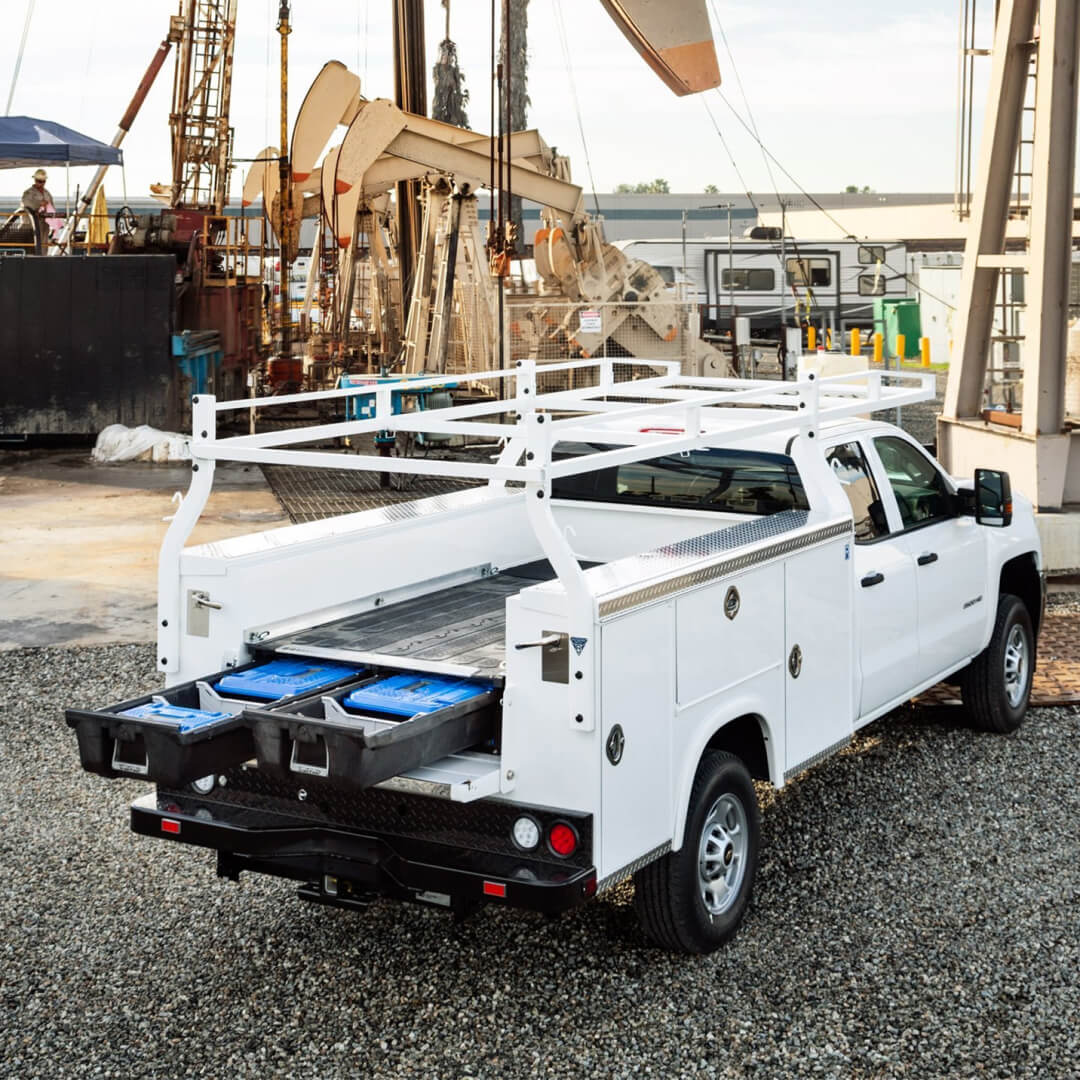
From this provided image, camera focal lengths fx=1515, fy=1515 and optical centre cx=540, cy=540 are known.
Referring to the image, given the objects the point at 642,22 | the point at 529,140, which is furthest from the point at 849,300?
the point at 642,22

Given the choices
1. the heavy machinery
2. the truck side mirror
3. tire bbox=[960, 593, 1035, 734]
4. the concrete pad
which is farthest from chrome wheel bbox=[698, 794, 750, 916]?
the heavy machinery

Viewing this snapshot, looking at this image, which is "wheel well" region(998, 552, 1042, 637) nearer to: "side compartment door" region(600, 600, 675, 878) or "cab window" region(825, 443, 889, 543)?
"cab window" region(825, 443, 889, 543)

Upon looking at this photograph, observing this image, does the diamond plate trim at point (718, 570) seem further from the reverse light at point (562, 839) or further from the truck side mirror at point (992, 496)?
the truck side mirror at point (992, 496)

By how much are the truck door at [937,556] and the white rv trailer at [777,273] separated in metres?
27.0

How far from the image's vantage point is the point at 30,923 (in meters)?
5.73

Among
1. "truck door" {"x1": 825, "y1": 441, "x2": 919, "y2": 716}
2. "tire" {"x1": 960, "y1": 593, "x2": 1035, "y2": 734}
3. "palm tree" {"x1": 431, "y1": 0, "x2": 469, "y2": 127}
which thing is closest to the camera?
"truck door" {"x1": 825, "y1": 441, "x2": 919, "y2": 716}

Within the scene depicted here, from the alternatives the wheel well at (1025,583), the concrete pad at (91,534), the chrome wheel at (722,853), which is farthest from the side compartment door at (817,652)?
the concrete pad at (91,534)

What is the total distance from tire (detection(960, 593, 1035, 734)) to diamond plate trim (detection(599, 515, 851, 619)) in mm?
2080

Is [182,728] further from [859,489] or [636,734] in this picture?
[859,489]

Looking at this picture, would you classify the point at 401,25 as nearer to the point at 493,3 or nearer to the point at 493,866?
the point at 493,3

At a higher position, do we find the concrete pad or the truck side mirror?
the truck side mirror

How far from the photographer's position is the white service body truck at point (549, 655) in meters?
4.61

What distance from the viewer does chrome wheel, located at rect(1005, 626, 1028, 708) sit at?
814cm

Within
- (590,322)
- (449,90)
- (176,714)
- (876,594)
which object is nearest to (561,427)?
(176,714)
